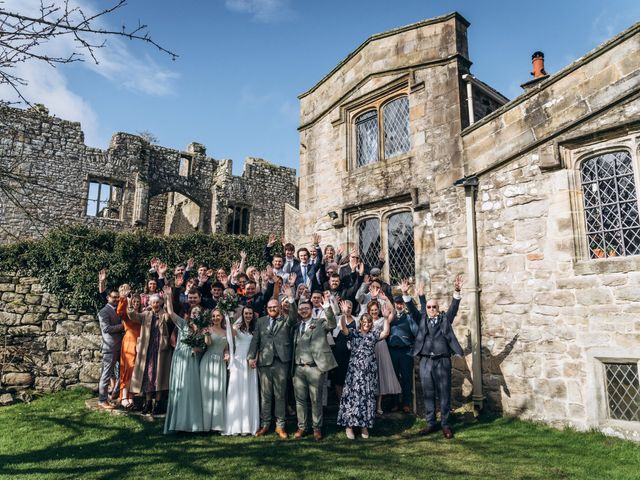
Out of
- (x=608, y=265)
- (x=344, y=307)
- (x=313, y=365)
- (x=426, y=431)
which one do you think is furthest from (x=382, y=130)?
(x=426, y=431)

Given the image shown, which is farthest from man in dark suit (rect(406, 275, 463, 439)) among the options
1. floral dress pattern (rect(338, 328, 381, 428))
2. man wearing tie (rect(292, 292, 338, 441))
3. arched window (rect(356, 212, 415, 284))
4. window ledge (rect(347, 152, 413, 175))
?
→ window ledge (rect(347, 152, 413, 175))

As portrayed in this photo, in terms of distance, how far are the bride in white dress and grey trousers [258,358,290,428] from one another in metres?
0.12

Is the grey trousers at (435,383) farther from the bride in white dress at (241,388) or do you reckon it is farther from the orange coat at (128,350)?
the orange coat at (128,350)

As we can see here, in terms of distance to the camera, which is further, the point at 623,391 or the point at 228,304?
the point at 228,304

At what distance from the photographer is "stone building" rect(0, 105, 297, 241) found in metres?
19.3

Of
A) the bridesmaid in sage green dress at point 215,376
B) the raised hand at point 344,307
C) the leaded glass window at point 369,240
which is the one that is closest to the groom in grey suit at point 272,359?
the bridesmaid in sage green dress at point 215,376

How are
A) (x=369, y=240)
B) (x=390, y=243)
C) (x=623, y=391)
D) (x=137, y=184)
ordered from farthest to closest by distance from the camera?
(x=137, y=184) < (x=369, y=240) < (x=390, y=243) < (x=623, y=391)

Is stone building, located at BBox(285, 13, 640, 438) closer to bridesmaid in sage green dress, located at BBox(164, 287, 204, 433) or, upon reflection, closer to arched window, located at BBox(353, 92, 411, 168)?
arched window, located at BBox(353, 92, 411, 168)

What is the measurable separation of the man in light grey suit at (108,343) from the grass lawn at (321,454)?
2.33 ft

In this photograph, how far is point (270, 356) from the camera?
713 centimetres

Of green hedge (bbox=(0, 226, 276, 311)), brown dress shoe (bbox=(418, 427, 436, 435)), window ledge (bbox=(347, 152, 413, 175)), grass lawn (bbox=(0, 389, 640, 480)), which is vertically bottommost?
grass lawn (bbox=(0, 389, 640, 480))

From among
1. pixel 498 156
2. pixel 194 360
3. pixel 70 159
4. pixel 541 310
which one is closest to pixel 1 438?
pixel 194 360

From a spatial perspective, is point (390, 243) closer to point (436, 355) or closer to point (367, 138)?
point (367, 138)

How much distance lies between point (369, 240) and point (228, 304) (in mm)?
4780
